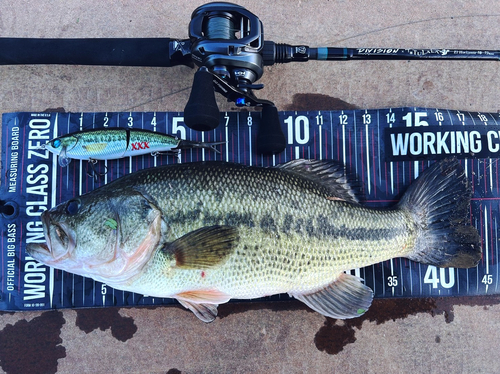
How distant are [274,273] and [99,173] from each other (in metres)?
1.35

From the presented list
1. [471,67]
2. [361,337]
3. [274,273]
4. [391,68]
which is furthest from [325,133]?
[361,337]

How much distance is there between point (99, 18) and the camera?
2449 millimetres

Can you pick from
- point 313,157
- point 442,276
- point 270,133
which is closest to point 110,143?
point 270,133

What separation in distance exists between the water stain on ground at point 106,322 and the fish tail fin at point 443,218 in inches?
76.2

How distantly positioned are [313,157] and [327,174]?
294 millimetres

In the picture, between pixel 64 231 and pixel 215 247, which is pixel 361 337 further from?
pixel 64 231

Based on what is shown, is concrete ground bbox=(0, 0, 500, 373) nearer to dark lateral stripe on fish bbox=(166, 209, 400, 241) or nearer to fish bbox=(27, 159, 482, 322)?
fish bbox=(27, 159, 482, 322)

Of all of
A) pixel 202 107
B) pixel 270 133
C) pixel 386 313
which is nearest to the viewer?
pixel 202 107

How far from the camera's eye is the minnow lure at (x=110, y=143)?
2088mm

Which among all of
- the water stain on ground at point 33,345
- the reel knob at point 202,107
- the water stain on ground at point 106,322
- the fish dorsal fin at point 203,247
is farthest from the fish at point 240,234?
the water stain on ground at point 33,345

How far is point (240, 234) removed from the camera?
1.76 m

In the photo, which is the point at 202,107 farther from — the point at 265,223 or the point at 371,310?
the point at 371,310

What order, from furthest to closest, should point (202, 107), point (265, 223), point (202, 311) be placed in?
point (202, 311), point (265, 223), point (202, 107)

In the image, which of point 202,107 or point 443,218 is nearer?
point 202,107
